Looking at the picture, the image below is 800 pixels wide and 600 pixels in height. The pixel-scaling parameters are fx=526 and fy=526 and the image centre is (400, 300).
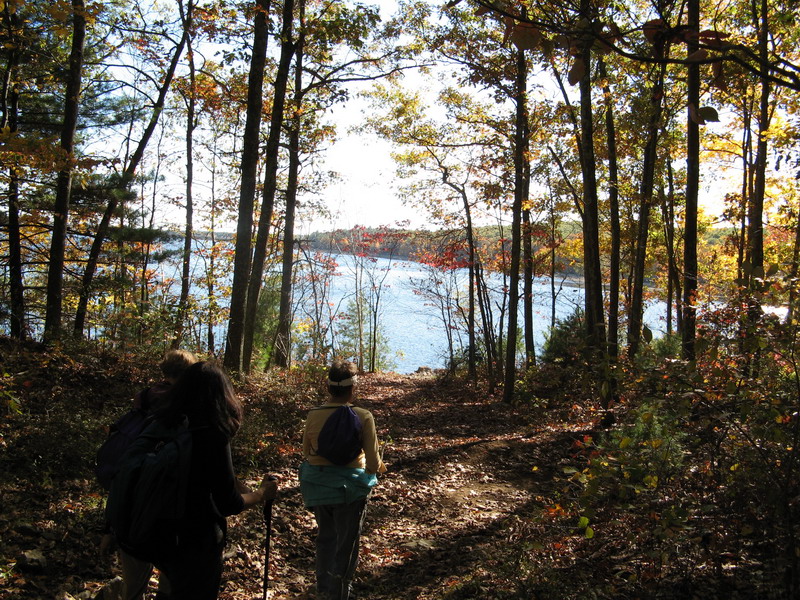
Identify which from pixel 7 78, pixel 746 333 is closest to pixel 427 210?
pixel 7 78

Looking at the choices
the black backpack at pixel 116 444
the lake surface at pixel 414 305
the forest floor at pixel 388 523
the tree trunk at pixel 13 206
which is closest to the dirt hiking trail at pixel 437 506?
the forest floor at pixel 388 523

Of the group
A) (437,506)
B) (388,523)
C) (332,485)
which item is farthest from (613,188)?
(332,485)

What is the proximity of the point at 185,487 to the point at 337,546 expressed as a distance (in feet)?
5.31

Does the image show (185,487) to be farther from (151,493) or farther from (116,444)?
(116,444)

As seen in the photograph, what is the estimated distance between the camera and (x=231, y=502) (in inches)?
99.3

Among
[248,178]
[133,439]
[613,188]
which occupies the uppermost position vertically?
[613,188]

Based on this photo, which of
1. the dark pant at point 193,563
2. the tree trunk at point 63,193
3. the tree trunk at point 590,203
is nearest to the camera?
the dark pant at point 193,563

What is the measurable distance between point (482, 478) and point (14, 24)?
38.8 ft

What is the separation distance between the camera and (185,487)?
2328mm

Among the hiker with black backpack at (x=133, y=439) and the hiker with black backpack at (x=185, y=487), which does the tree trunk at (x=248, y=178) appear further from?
the hiker with black backpack at (x=185, y=487)

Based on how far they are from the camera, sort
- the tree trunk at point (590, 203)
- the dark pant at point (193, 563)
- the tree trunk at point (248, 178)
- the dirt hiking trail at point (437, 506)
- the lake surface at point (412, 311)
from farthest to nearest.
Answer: the lake surface at point (412, 311) < the tree trunk at point (248, 178) < the tree trunk at point (590, 203) < the dirt hiking trail at point (437, 506) < the dark pant at point (193, 563)

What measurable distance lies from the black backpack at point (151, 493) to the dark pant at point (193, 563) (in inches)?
3.1

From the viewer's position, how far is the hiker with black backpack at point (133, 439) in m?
2.59

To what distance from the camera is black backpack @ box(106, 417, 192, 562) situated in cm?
223
